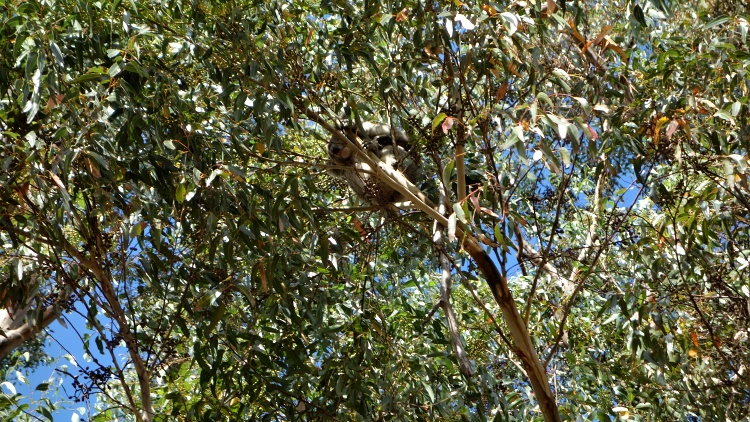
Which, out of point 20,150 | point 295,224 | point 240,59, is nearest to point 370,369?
point 295,224

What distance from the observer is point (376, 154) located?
3.57 metres

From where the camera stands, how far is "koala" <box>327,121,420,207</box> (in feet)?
11.1

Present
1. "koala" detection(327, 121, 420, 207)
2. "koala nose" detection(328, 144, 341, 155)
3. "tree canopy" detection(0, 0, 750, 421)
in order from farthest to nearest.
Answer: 1. "koala nose" detection(328, 144, 341, 155)
2. "koala" detection(327, 121, 420, 207)
3. "tree canopy" detection(0, 0, 750, 421)

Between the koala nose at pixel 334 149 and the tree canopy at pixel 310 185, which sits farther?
the koala nose at pixel 334 149

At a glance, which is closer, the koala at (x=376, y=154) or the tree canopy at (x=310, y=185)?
the tree canopy at (x=310, y=185)

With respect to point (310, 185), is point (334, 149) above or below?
above

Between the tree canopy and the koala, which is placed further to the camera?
the koala

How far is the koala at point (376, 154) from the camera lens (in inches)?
133

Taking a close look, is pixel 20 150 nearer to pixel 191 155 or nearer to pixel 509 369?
pixel 191 155

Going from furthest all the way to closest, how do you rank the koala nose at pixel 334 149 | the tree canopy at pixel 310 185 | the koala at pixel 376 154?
the koala nose at pixel 334 149 → the koala at pixel 376 154 → the tree canopy at pixel 310 185

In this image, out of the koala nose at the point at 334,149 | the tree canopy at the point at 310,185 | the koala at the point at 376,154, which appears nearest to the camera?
the tree canopy at the point at 310,185

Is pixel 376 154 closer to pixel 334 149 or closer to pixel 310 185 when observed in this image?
pixel 334 149

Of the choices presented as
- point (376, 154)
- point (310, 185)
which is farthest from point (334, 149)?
point (310, 185)

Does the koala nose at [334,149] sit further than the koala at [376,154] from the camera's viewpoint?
Yes
